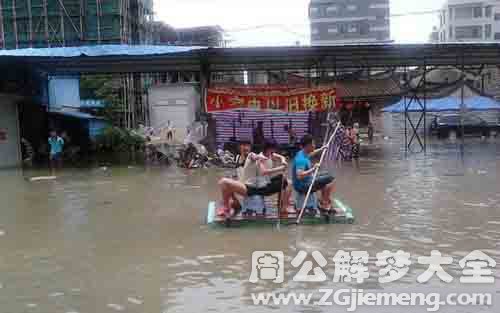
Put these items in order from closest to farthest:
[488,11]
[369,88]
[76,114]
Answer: [76,114], [369,88], [488,11]

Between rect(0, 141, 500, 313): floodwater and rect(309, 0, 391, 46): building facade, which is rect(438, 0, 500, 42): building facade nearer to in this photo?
rect(309, 0, 391, 46): building facade

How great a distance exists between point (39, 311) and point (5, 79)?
15.4 m

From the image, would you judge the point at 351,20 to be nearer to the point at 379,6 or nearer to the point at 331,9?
the point at 331,9

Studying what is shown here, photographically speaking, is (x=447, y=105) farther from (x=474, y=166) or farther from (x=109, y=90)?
(x=109, y=90)

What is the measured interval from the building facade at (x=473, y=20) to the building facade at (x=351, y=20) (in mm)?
16061

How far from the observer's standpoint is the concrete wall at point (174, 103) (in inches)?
A: 1043

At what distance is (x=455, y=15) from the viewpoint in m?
65.1

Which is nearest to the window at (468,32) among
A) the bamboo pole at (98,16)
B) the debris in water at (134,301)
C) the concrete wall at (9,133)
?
the bamboo pole at (98,16)

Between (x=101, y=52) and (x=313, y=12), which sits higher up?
(x=313, y=12)

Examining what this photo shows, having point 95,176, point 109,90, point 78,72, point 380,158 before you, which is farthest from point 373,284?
point 109,90

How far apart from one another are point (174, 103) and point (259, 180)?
19116mm

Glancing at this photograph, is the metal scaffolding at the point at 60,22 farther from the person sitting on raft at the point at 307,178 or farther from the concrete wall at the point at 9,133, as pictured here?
the person sitting on raft at the point at 307,178

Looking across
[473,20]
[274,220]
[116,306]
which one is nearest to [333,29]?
[473,20]

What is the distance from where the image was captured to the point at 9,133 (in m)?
19.6
